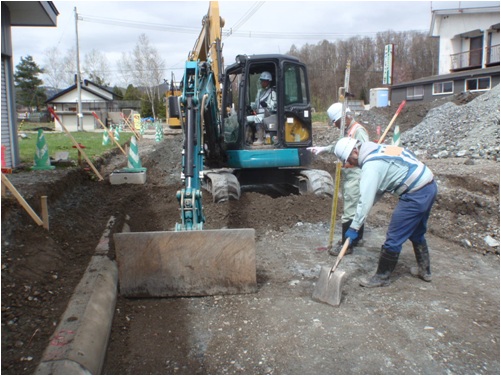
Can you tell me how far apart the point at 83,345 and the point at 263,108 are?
20.4ft

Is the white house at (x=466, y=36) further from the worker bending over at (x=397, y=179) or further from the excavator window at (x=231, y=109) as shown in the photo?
the worker bending over at (x=397, y=179)

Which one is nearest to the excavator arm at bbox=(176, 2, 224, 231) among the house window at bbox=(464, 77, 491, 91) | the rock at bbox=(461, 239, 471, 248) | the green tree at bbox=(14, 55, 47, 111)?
the rock at bbox=(461, 239, 471, 248)

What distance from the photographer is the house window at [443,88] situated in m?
31.9

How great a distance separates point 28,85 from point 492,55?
5425 centimetres

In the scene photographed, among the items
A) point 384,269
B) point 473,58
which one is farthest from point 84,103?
point 384,269

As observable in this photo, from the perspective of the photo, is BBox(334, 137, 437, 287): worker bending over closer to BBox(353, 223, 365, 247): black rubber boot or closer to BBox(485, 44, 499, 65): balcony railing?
BBox(353, 223, 365, 247): black rubber boot

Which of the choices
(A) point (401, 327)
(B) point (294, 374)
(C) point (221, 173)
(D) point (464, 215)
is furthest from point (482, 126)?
(B) point (294, 374)

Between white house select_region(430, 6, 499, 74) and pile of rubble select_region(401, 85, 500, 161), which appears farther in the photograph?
white house select_region(430, 6, 499, 74)

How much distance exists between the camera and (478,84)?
29.5 m

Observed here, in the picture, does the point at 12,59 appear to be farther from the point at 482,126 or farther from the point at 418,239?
the point at 482,126

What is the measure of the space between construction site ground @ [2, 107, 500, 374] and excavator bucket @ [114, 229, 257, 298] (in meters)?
0.13

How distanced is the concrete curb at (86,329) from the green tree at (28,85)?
63.4 m

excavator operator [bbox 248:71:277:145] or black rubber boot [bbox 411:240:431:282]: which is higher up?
excavator operator [bbox 248:71:277:145]

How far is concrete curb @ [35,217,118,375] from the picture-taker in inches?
125
